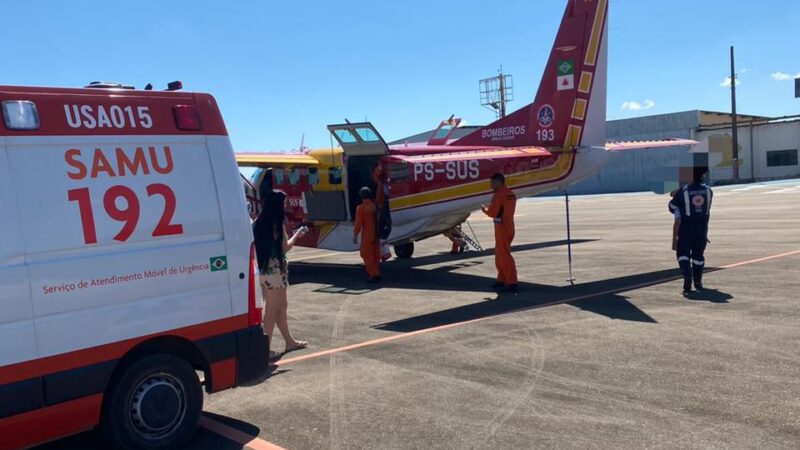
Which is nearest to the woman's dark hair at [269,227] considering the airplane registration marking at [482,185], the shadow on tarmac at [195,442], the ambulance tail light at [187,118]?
the ambulance tail light at [187,118]

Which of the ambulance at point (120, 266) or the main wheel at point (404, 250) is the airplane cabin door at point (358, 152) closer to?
the main wheel at point (404, 250)

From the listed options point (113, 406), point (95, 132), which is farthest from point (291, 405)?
point (95, 132)

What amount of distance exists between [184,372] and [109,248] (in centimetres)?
105

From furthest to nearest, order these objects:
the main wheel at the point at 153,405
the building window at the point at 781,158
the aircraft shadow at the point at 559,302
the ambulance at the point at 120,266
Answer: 1. the building window at the point at 781,158
2. the aircraft shadow at the point at 559,302
3. the main wheel at the point at 153,405
4. the ambulance at the point at 120,266

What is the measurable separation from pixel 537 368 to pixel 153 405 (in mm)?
3382

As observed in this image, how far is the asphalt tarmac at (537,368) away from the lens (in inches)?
189

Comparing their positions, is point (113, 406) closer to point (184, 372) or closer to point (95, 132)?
point (184, 372)

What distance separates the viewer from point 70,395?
4199mm

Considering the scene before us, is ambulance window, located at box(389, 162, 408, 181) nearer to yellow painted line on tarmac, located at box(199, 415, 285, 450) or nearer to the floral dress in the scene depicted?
the floral dress

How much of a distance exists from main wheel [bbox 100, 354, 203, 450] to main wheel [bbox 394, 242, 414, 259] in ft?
38.2

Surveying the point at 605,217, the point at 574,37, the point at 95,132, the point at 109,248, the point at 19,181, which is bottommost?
the point at 605,217

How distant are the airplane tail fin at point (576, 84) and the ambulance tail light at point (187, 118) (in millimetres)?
10420

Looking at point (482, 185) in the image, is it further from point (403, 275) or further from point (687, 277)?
point (687, 277)

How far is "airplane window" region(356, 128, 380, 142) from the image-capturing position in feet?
44.0
